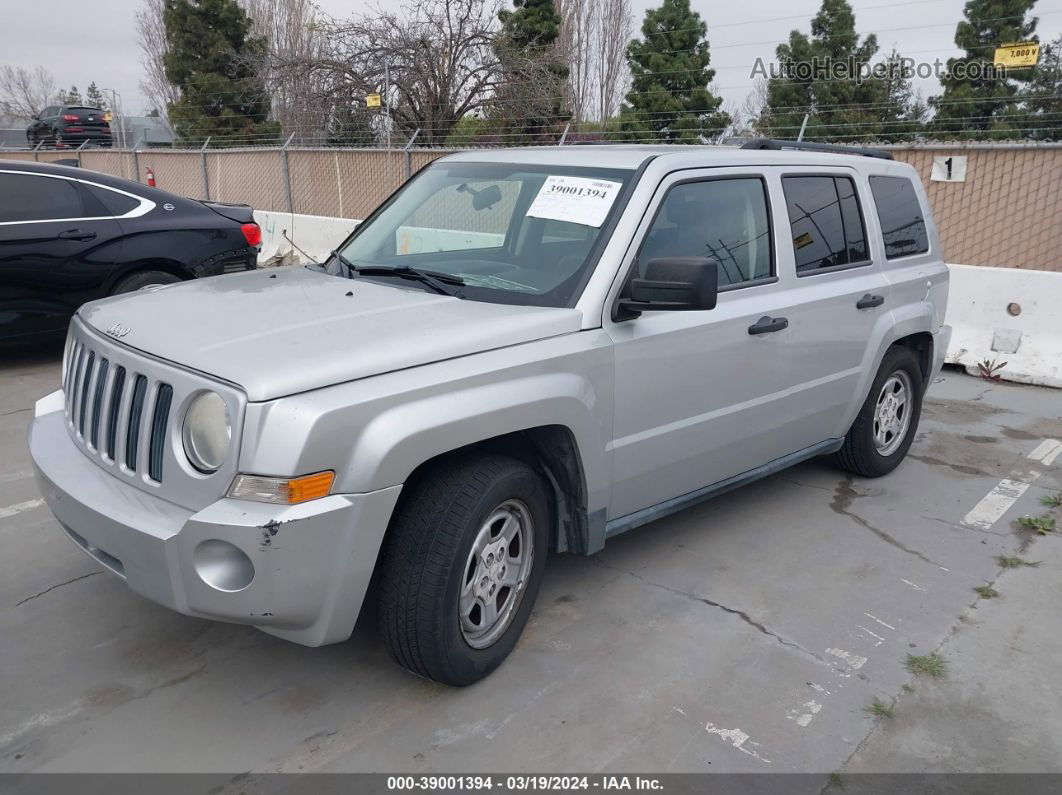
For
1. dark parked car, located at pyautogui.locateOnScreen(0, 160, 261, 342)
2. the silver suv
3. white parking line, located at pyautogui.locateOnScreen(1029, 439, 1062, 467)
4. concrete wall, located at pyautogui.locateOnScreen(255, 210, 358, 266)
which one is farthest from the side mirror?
concrete wall, located at pyautogui.locateOnScreen(255, 210, 358, 266)

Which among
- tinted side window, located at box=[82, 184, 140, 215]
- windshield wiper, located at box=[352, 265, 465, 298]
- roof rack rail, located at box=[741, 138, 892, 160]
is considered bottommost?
windshield wiper, located at box=[352, 265, 465, 298]

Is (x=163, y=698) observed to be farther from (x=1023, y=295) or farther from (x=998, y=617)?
(x=1023, y=295)

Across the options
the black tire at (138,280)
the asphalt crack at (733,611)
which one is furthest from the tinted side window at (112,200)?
the asphalt crack at (733,611)

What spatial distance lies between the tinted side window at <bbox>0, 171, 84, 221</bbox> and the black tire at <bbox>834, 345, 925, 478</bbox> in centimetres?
619

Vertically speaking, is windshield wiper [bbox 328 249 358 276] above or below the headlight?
above

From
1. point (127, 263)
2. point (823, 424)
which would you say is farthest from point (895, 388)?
point (127, 263)

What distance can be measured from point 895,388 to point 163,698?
14.3ft

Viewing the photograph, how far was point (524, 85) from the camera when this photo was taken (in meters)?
20.0

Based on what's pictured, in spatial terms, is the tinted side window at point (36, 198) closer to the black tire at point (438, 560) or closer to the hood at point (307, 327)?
the hood at point (307, 327)

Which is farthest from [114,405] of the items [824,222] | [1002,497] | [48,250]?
[48,250]

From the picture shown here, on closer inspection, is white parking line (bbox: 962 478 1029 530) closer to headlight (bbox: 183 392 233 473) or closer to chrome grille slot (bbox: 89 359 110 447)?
headlight (bbox: 183 392 233 473)

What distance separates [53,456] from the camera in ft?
11.3

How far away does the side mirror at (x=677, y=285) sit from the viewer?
3449 millimetres

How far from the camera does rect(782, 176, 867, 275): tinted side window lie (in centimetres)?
465
